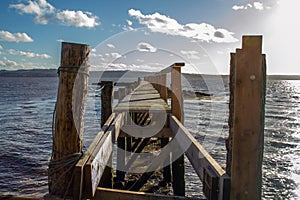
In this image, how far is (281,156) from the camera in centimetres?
1222

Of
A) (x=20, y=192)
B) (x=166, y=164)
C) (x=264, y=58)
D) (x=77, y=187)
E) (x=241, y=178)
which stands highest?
(x=264, y=58)

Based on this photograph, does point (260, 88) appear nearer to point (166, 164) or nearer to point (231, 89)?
point (231, 89)

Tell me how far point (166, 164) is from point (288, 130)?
494 inches

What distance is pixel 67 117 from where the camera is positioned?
2.82 metres

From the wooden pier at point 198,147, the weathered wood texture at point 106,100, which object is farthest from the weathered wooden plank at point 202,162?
the weathered wood texture at point 106,100

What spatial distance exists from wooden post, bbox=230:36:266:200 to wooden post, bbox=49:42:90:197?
145 centimetres

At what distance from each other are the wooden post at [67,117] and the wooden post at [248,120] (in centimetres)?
145

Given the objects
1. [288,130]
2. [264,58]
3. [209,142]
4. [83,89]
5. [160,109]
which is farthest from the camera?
[288,130]

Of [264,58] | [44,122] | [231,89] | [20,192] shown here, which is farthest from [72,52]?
[44,122]

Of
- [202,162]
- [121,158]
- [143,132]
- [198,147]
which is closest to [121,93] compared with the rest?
[121,158]

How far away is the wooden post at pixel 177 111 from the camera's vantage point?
6.47 meters

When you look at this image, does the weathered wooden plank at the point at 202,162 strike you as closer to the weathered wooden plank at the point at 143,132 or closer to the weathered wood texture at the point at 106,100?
the weathered wooden plank at the point at 143,132

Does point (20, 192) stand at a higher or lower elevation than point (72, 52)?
lower

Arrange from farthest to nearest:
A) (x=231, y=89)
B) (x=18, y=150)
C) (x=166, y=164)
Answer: (x=18, y=150) < (x=166, y=164) < (x=231, y=89)
